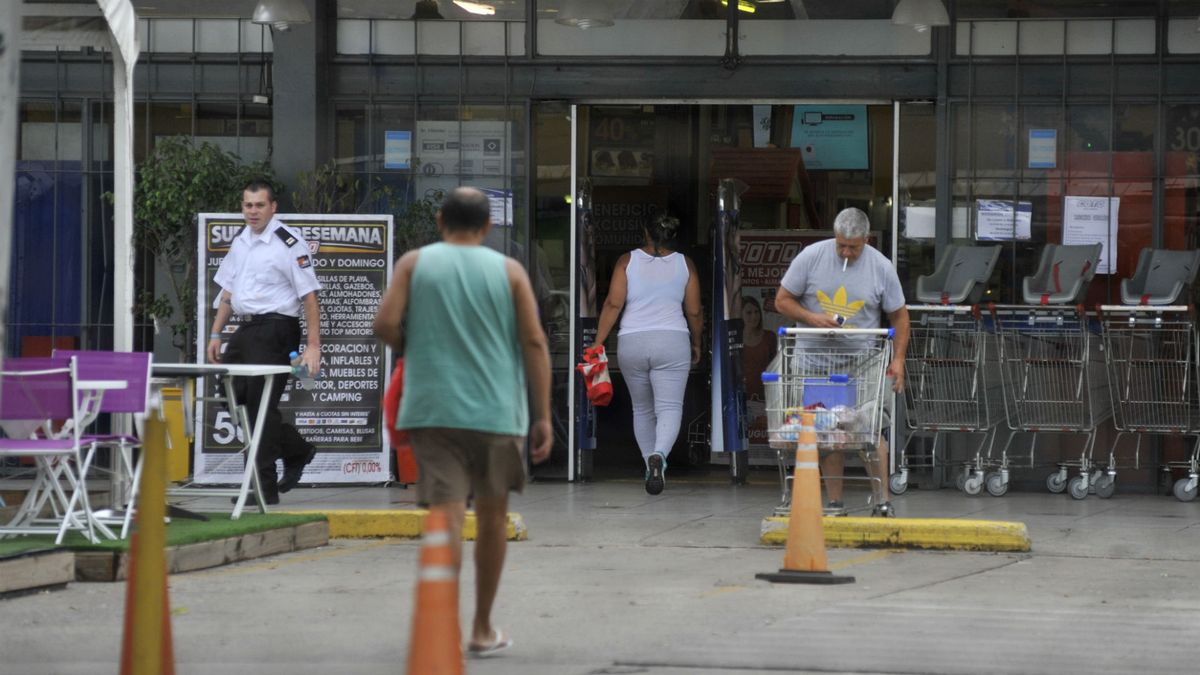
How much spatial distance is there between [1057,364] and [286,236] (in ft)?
17.7

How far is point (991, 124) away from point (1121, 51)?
3.39ft

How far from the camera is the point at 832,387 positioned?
32.0ft

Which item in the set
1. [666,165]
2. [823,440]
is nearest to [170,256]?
[666,165]

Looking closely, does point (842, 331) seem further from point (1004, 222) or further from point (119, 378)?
point (119, 378)

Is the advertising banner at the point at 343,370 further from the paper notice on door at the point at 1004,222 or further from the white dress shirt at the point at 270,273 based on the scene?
the paper notice on door at the point at 1004,222

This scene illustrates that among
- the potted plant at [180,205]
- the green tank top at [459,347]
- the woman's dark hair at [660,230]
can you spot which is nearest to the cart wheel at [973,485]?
the woman's dark hair at [660,230]

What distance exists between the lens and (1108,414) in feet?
39.5

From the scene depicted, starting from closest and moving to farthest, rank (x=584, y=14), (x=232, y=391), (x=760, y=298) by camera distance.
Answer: (x=232, y=391)
(x=584, y=14)
(x=760, y=298)

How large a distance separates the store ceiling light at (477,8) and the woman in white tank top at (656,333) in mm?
2006

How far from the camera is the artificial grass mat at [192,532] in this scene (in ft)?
27.0

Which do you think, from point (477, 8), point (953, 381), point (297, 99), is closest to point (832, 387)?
point (953, 381)

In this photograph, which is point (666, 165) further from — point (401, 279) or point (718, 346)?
point (401, 279)

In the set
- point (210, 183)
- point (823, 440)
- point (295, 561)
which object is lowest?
point (295, 561)

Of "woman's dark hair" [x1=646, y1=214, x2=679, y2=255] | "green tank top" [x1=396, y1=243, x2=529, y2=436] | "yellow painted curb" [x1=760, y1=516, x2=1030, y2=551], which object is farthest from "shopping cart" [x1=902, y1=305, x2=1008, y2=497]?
"green tank top" [x1=396, y1=243, x2=529, y2=436]
